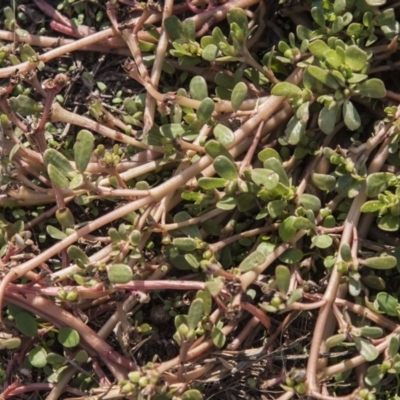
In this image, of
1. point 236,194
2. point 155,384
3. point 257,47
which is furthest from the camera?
point 257,47

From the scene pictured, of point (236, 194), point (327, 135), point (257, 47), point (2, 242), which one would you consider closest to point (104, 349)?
point (2, 242)

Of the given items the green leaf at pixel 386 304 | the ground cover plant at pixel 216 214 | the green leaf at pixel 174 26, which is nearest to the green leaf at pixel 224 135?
the ground cover plant at pixel 216 214

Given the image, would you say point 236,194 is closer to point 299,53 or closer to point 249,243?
point 249,243

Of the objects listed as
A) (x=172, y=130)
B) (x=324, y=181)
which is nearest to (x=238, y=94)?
(x=172, y=130)

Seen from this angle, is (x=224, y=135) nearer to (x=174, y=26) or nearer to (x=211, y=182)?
(x=211, y=182)

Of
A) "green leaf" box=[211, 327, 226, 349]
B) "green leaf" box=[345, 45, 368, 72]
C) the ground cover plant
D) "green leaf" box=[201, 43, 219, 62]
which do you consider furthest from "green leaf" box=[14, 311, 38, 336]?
"green leaf" box=[345, 45, 368, 72]

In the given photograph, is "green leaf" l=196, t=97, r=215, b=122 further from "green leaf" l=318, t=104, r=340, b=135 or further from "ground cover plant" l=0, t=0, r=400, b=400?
"green leaf" l=318, t=104, r=340, b=135

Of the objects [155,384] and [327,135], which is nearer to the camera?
[155,384]
